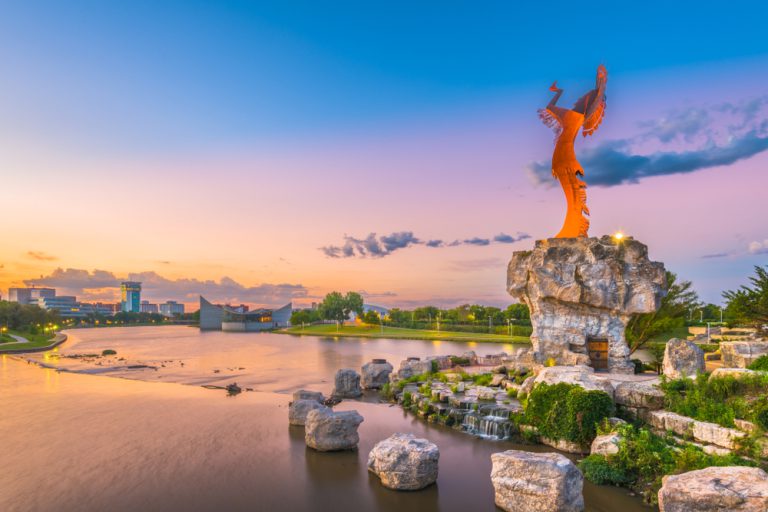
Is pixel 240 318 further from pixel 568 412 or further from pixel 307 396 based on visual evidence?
pixel 568 412

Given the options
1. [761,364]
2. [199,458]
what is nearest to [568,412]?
[761,364]

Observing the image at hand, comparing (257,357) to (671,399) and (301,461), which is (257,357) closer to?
(301,461)

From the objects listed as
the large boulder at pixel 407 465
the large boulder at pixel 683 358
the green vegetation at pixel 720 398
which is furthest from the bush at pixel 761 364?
the large boulder at pixel 407 465

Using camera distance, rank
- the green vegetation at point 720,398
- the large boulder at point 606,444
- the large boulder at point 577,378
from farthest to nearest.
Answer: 1. the large boulder at point 577,378
2. the large boulder at point 606,444
3. the green vegetation at point 720,398

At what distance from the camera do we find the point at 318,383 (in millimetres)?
27922

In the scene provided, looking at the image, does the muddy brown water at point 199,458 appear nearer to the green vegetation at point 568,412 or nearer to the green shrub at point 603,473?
the green shrub at point 603,473

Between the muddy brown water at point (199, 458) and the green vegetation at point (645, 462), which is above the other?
the green vegetation at point (645, 462)

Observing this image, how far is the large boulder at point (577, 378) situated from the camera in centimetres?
1447

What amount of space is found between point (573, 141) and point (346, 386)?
18.1m

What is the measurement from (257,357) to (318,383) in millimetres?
18058

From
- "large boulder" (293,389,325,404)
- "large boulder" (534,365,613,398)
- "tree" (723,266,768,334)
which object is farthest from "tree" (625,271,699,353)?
"large boulder" (293,389,325,404)

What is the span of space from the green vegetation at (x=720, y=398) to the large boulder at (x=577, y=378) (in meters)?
1.78

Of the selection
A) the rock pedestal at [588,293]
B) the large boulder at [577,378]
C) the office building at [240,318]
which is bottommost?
the office building at [240,318]

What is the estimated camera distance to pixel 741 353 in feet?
55.5
